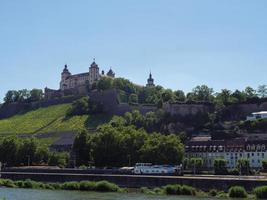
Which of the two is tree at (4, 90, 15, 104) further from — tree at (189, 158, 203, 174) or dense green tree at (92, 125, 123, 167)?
tree at (189, 158, 203, 174)

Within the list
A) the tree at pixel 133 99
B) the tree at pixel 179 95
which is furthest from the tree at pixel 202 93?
the tree at pixel 133 99

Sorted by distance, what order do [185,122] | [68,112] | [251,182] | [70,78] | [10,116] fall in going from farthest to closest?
[70,78], [10,116], [68,112], [185,122], [251,182]

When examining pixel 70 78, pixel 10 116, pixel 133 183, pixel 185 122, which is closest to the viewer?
pixel 133 183

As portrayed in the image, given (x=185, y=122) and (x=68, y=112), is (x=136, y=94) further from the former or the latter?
(x=185, y=122)

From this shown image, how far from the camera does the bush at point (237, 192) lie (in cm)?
4234

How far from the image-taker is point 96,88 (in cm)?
12762

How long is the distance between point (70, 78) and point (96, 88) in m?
26.8

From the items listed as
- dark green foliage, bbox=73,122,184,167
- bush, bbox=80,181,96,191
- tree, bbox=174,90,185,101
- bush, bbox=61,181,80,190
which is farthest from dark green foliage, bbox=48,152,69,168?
tree, bbox=174,90,185,101

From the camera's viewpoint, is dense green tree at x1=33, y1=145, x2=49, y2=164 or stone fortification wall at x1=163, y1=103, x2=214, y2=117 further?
stone fortification wall at x1=163, y1=103, x2=214, y2=117

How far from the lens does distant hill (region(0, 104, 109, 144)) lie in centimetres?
10575

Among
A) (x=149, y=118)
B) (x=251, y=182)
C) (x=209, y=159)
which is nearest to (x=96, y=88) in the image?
(x=149, y=118)

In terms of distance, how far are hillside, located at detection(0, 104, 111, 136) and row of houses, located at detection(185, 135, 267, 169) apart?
25854 mm

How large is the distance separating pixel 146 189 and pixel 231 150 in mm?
30086

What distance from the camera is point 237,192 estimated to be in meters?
42.5
